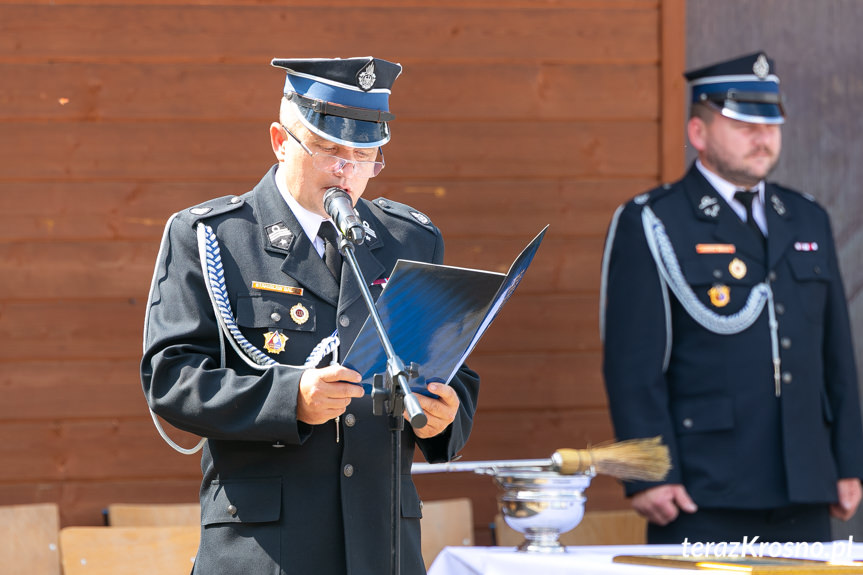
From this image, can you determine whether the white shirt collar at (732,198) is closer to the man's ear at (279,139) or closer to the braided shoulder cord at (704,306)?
the braided shoulder cord at (704,306)

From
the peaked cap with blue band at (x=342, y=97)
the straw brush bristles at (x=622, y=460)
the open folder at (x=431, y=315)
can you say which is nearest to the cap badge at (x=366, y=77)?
the peaked cap with blue band at (x=342, y=97)

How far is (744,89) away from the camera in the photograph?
369 cm

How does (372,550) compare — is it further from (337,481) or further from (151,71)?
(151,71)

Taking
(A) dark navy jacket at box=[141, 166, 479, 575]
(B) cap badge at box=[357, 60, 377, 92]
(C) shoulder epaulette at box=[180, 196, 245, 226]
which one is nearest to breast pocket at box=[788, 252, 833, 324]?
(A) dark navy jacket at box=[141, 166, 479, 575]

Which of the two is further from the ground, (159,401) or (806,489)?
(159,401)

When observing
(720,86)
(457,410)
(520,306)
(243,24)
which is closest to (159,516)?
(520,306)

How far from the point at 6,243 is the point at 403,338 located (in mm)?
2272

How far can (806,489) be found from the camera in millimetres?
3357

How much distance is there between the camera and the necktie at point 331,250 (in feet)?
6.92

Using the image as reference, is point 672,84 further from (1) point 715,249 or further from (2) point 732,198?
(1) point 715,249

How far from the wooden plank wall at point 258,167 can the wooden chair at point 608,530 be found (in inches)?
8.3

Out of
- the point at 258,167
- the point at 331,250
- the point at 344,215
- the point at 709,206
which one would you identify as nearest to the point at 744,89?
the point at 709,206

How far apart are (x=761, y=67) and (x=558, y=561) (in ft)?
6.51

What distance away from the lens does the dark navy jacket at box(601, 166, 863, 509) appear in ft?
11.1
